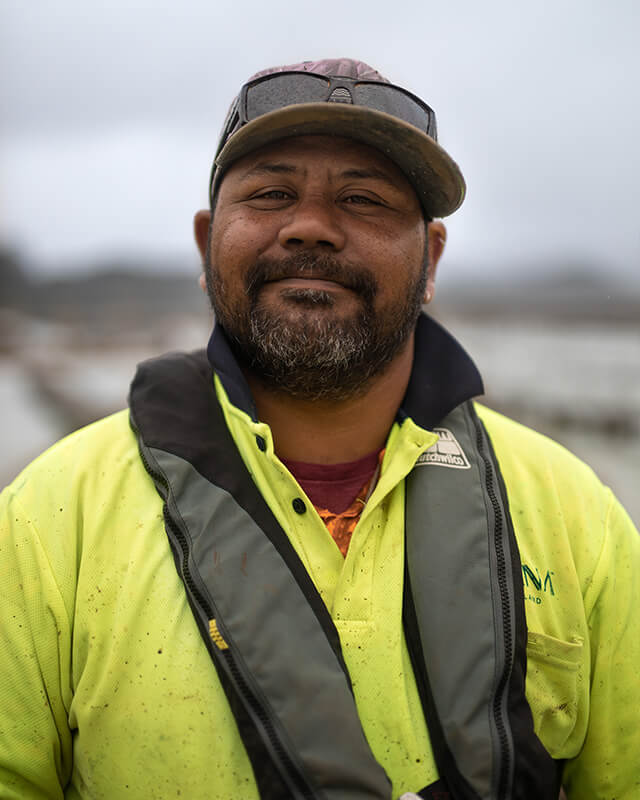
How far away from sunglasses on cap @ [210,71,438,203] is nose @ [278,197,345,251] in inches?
10.6

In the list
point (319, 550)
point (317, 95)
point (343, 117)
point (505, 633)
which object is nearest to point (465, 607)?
point (505, 633)

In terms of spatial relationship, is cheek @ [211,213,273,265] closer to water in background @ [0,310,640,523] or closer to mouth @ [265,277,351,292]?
mouth @ [265,277,351,292]

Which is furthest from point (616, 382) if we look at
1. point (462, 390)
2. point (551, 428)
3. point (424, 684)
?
point (424, 684)

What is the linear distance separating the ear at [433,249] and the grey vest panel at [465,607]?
598 mm

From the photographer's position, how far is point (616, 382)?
26.6 feet

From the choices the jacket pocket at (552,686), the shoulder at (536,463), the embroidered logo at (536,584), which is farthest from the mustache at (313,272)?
the jacket pocket at (552,686)

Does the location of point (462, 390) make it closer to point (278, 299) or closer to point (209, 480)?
point (278, 299)

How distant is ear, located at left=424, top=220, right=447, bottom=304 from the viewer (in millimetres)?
1775

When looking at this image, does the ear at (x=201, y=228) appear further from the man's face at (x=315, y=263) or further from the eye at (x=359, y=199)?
the eye at (x=359, y=199)

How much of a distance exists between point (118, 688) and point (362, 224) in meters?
1.20

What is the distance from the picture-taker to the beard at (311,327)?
146 centimetres

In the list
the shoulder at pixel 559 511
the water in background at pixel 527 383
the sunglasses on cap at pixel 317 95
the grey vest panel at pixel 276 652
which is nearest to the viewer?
the grey vest panel at pixel 276 652

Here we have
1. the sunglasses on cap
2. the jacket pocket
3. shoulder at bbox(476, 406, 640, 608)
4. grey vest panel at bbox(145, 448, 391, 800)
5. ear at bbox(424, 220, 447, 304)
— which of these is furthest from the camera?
ear at bbox(424, 220, 447, 304)

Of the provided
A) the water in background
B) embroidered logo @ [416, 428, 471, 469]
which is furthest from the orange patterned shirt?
the water in background
